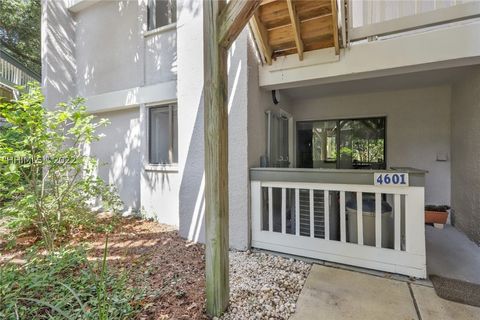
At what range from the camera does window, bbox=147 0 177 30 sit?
5.07m

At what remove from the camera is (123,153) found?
5.75 meters

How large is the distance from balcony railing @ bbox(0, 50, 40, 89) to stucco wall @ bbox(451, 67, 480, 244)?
11.5m

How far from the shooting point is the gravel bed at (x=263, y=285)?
2150mm

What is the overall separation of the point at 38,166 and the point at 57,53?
14.6 feet

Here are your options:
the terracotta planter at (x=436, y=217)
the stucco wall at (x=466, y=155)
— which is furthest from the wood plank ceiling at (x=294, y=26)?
the terracotta planter at (x=436, y=217)

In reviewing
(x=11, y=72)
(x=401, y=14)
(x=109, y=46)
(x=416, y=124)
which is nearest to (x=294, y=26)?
(x=401, y=14)

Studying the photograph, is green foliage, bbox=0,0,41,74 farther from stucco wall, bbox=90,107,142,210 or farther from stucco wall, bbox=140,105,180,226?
stucco wall, bbox=140,105,180,226

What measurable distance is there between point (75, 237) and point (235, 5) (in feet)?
14.7

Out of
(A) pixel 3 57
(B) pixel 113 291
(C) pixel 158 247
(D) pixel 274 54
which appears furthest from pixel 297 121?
(A) pixel 3 57

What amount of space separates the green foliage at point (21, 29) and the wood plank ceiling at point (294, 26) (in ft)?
43.0

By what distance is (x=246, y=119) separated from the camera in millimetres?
3346

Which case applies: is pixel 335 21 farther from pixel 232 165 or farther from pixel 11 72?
pixel 11 72

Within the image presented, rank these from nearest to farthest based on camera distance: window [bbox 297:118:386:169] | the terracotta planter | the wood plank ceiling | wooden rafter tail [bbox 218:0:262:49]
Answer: wooden rafter tail [bbox 218:0:262:49], the wood plank ceiling, the terracotta planter, window [bbox 297:118:386:169]

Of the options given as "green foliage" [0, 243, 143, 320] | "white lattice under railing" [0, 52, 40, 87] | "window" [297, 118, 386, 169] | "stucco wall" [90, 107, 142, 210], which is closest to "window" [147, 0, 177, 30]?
"stucco wall" [90, 107, 142, 210]
